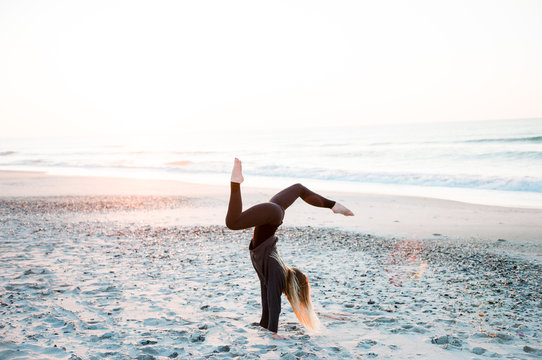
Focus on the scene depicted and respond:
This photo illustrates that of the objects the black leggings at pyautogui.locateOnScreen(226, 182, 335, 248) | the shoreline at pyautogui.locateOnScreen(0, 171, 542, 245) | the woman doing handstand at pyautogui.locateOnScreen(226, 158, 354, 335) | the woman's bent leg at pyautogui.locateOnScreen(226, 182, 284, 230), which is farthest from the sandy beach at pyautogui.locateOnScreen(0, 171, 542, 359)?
the woman's bent leg at pyautogui.locateOnScreen(226, 182, 284, 230)

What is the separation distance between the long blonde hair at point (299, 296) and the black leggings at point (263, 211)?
37 centimetres

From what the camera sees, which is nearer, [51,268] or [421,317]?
[421,317]

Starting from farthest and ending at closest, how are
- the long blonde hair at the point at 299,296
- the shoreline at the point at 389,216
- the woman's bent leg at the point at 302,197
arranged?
the shoreline at the point at 389,216 → the long blonde hair at the point at 299,296 → the woman's bent leg at the point at 302,197

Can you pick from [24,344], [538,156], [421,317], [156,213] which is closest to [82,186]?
[156,213]

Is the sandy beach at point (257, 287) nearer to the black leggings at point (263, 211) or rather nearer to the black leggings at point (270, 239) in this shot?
the black leggings at point (270, 239)

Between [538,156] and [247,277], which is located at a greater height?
[538,156]

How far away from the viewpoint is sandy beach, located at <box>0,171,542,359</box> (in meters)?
5.02

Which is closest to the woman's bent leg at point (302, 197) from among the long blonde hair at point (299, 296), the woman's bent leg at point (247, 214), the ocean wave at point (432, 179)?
the woman's bent leg at point (247, 214)

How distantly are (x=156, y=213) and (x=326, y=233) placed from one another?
22.0 feet

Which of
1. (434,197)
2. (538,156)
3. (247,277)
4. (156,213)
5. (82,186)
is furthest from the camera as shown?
(538,156)

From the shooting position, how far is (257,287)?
738 cm

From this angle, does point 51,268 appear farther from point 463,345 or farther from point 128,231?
point 463,345

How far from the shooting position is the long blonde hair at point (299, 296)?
17.6 feet

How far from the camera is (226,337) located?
528cm
